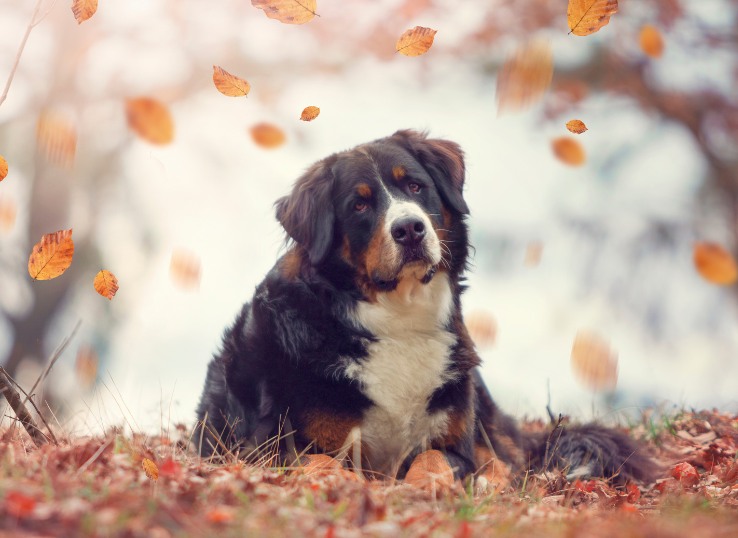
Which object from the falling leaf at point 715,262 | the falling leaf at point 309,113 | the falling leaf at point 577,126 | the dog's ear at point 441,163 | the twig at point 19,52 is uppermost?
the twig at point 19,52

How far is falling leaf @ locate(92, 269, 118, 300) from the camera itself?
4609 mm

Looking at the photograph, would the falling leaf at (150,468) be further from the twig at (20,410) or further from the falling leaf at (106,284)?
the falling leaf at (106,284)

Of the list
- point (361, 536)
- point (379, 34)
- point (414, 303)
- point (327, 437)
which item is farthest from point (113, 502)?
point (379, 34)

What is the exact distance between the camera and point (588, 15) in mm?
4859

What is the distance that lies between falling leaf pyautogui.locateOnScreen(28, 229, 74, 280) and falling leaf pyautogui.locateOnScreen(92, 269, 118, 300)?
22cm

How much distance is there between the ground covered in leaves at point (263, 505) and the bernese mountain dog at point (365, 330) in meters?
0.37

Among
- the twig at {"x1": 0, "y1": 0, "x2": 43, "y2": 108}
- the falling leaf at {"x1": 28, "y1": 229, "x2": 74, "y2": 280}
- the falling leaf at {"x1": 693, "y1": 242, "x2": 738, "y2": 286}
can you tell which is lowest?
the falling leaf at {"x1": 693, "y1": 242, "x2": 738, "y2": 286}

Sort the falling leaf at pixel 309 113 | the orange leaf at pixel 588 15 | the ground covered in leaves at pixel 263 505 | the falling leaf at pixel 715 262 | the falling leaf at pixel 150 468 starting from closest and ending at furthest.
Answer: the ground covered in leaves at pixel 263 505, the falling leaf at pixel 150 468, the falling leaf at pixel 309 113, the orange leaf at pixel 588 15, the falling leaf at pixel 715 262

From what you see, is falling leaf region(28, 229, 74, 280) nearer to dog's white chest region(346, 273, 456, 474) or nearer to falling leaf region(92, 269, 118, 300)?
falling leaf region(92, 269, 118, 300)

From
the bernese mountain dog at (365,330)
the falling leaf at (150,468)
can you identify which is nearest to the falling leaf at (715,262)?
the bernese mountain dog at (365,330)

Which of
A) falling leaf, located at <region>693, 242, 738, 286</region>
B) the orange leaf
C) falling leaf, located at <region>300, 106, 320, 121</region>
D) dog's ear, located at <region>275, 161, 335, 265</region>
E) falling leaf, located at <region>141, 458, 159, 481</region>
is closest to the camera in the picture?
falling leaf, located at <region>141, 458, 159, 481</region>

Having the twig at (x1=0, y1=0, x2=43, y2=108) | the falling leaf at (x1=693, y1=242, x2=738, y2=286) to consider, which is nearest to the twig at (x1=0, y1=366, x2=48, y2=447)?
the twig at (x1=0, y1=0, x2=43, y2=108)

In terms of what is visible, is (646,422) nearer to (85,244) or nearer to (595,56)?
(595,56)

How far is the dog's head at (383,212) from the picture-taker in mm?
4352
